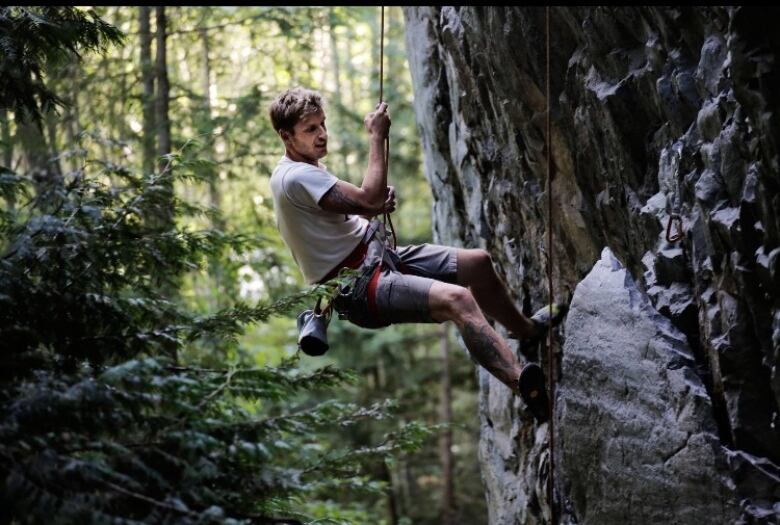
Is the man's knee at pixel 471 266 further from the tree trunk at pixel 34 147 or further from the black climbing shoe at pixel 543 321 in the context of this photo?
the tree trunk at pixel 34 147

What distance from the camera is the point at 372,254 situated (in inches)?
216

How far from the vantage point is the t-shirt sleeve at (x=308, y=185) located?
17.0 ft

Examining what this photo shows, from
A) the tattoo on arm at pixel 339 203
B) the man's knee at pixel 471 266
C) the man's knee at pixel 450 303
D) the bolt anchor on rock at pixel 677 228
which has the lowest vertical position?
the man's knee at pixel 450 303

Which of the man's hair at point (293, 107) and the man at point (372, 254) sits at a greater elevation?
the man's hair at point (293, 107)

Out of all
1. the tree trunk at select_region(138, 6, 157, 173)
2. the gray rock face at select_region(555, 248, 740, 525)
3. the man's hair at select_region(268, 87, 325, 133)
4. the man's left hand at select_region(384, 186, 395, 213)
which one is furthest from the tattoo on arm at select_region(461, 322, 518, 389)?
the tree trunk at select_region(138, 6, 157, 173)

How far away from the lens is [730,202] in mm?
4148

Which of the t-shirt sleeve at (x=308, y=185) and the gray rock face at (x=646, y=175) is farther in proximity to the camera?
the t-shirt sleeve at (x=308, y=185)

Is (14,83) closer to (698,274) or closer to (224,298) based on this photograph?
(698,274)

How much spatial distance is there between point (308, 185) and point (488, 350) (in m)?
1.56

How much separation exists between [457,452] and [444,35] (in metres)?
12.3

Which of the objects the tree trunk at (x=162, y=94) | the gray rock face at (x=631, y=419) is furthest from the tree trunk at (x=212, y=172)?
the gray rock face at (x=631, y=419)

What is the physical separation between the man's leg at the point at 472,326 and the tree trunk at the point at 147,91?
5493 millimetres

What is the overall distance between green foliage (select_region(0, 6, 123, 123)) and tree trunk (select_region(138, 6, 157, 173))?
4.61 m

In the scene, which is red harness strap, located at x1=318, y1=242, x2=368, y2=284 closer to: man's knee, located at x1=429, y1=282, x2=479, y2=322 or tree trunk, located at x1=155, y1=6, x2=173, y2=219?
man's knee, located at x1=429, y1=282, x2=479, y2=322
